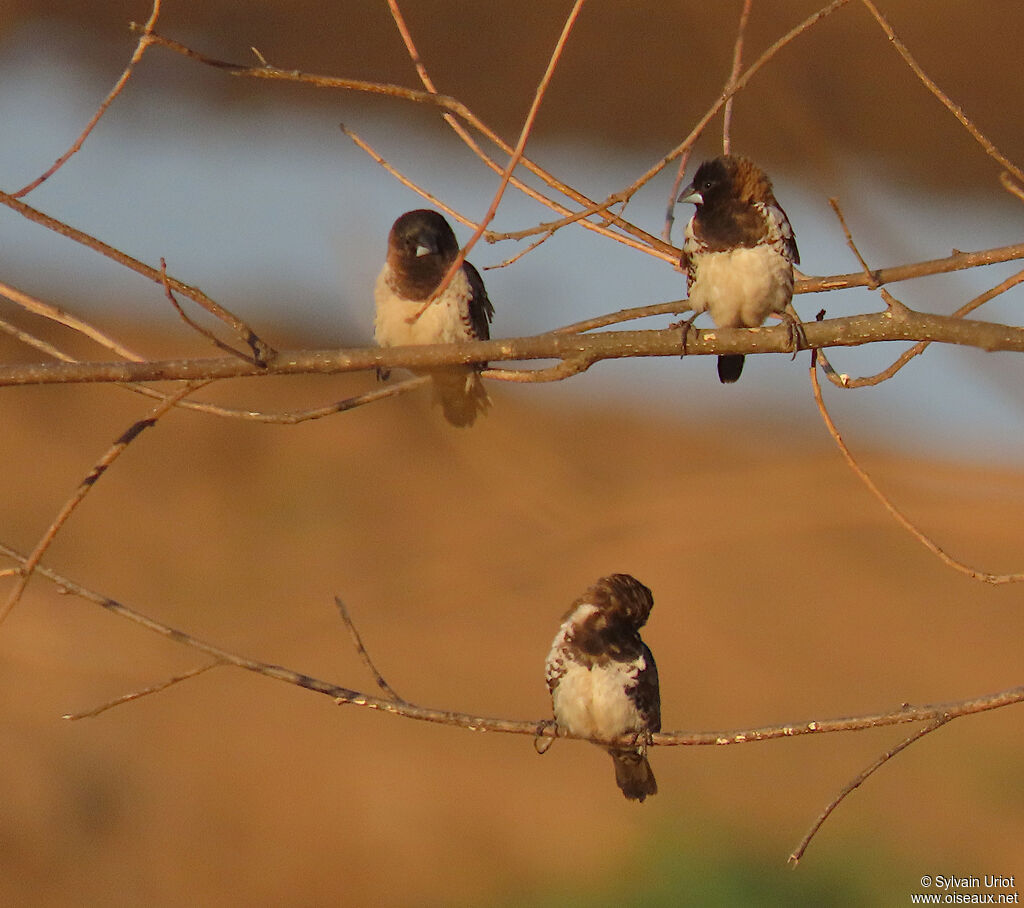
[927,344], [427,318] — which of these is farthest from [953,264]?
[427,318]

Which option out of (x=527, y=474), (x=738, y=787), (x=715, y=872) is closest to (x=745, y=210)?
(x=527, y=474)

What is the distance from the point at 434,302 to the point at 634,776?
64.9 inches

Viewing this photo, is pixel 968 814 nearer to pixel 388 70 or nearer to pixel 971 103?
pixel 971 103

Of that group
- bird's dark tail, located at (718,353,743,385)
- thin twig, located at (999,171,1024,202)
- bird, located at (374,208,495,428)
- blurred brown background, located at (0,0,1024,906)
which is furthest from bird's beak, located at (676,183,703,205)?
blurred brown background, located at (0,0,1024,906)

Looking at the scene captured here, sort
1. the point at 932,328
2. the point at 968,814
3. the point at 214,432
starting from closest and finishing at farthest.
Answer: the point at 932,328, the point at 968,814, the point at 214,432

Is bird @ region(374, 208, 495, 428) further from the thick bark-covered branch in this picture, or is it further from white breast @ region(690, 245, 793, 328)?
the thick bark-covered branch

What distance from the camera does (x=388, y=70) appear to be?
1157 cm

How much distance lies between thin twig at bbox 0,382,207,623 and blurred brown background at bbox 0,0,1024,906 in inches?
165

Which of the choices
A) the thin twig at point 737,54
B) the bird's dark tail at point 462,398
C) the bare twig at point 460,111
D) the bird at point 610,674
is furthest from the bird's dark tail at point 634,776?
the thin twig at point 737,54

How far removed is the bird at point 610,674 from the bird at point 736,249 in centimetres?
77

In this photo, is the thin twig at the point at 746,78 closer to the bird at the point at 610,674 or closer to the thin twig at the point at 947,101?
the thin twig at the point at 947,101

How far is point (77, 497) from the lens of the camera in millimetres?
2332

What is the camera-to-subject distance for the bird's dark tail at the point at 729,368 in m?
3.90

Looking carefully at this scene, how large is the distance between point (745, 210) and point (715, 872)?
6.63 meters
